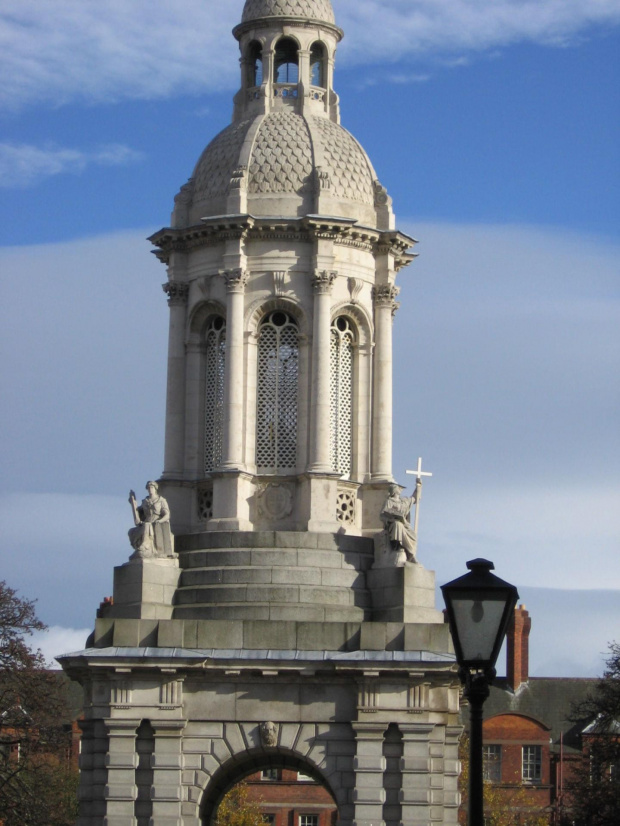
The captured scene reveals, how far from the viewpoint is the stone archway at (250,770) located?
161 feet

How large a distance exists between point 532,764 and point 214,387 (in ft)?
203

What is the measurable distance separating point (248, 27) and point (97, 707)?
18.4 m

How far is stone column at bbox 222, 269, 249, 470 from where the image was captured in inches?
2062

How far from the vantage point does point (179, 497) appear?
53500mm

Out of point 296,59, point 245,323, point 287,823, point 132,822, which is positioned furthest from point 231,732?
point 287,823

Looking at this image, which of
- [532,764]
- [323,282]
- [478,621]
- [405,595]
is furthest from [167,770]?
[532,764]

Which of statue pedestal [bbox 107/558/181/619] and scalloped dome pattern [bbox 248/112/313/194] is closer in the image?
statue pedestal [bbox 107/558/181/619]

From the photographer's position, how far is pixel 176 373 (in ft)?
179

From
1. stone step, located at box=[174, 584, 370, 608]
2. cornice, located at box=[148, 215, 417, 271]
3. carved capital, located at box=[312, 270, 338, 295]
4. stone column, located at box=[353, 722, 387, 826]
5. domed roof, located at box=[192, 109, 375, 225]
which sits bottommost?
stone column, located at box=[353, 722, 387, 826]

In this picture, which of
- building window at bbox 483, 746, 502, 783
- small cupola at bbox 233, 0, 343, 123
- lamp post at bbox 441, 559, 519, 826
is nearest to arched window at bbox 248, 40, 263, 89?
small cupola at bbox 233, 0, 343, 123

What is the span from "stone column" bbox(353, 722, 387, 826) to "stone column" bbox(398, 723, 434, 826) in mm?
507

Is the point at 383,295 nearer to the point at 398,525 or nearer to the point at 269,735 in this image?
the point at 398,525

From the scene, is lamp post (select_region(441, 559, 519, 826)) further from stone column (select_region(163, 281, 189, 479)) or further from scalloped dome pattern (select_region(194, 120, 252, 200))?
scalloped dome pattern (select_region(194, 120, 252, 200))

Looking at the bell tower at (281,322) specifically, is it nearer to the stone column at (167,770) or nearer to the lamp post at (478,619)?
the stone column at (167,770)
